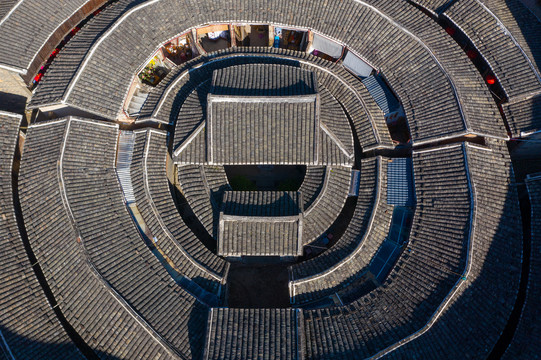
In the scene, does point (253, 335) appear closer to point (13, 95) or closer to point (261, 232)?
point (261, 232)

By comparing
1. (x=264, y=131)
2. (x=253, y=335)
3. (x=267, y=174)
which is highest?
(x=264, y=131)

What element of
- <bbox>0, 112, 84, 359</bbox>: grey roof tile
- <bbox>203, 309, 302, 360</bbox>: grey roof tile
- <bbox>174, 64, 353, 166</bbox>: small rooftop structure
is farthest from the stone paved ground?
<bbox>203, 309, 302, 360</bbox>: grey roof tile

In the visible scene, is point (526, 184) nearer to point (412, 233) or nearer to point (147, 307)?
point (412, 233)

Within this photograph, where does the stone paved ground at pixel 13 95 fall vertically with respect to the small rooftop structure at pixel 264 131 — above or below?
above

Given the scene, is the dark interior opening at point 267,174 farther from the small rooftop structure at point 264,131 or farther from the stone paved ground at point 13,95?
the stone paved ground at point 13,95

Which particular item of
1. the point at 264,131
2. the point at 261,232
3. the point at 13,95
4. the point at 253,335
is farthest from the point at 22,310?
the point at 264,131

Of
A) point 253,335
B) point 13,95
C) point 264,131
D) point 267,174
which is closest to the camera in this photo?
point 253,335

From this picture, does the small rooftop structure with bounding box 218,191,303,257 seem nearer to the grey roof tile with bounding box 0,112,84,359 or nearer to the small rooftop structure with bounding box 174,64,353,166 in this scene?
the small rooftop structure with bounding box 174,64,353,166

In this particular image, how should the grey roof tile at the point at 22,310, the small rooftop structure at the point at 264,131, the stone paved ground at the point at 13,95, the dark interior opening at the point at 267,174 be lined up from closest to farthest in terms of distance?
the grey roof tile at the point at 22,310
the small rooftop structure at the point at 264,131
the dark interior opening at the point at 267,174
the stone paved ground at the point at 13,95

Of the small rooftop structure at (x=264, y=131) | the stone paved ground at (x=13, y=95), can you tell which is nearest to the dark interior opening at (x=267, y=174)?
the small rooftop structure at (x=264, y=131)
